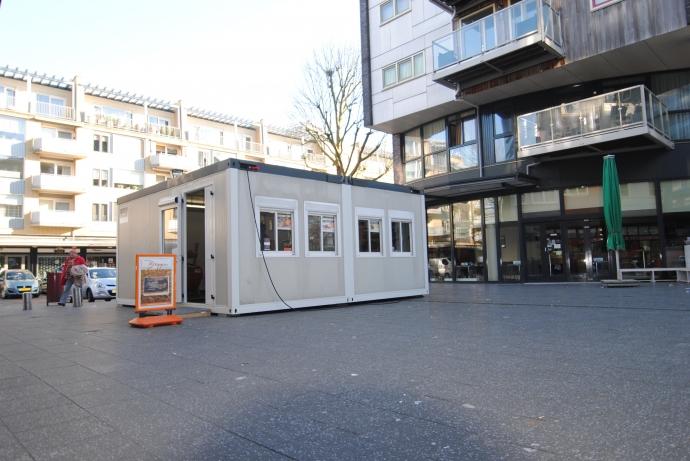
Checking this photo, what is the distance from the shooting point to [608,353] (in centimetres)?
525

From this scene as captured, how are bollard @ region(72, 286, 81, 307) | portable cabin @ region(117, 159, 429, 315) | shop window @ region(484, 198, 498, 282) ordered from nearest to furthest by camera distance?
portable cabin @ region(117, 159, 429, 315)
bollard @ region(72, 286, 81, 307)
shop window @ region(484, 198, 498, 282)

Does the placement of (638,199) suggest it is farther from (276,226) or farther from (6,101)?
(6,101)

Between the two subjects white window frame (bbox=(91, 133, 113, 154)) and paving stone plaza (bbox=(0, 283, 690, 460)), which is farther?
white window frame (bbox=(91, 133, 113, 154))

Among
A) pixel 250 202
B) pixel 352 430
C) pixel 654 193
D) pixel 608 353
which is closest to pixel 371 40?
pixel 654 193

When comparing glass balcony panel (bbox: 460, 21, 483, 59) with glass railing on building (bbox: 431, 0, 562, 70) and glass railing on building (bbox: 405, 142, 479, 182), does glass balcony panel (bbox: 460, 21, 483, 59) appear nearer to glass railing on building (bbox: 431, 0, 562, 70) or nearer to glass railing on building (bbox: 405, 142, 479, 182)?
glass railing on building (bbox: 431, 0, 562, 70)

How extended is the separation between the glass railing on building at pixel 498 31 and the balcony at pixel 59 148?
3147 centimetres

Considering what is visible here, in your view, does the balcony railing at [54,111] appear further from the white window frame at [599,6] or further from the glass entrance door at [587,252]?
the glass entrance door at [587,252]

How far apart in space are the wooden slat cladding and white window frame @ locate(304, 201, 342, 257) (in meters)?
9.59

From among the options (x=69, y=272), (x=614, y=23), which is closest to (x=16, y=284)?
(x=69, y=272)

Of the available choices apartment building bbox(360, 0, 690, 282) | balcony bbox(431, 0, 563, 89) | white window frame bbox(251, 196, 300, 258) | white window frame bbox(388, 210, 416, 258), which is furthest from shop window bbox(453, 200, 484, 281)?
white window frame bbox(251, 196, 300, 258)

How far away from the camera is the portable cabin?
10.2 meters

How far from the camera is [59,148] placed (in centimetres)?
3856

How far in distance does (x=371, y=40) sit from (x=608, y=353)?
21133 mm

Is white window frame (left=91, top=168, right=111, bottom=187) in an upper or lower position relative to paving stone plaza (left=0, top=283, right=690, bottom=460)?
upper
